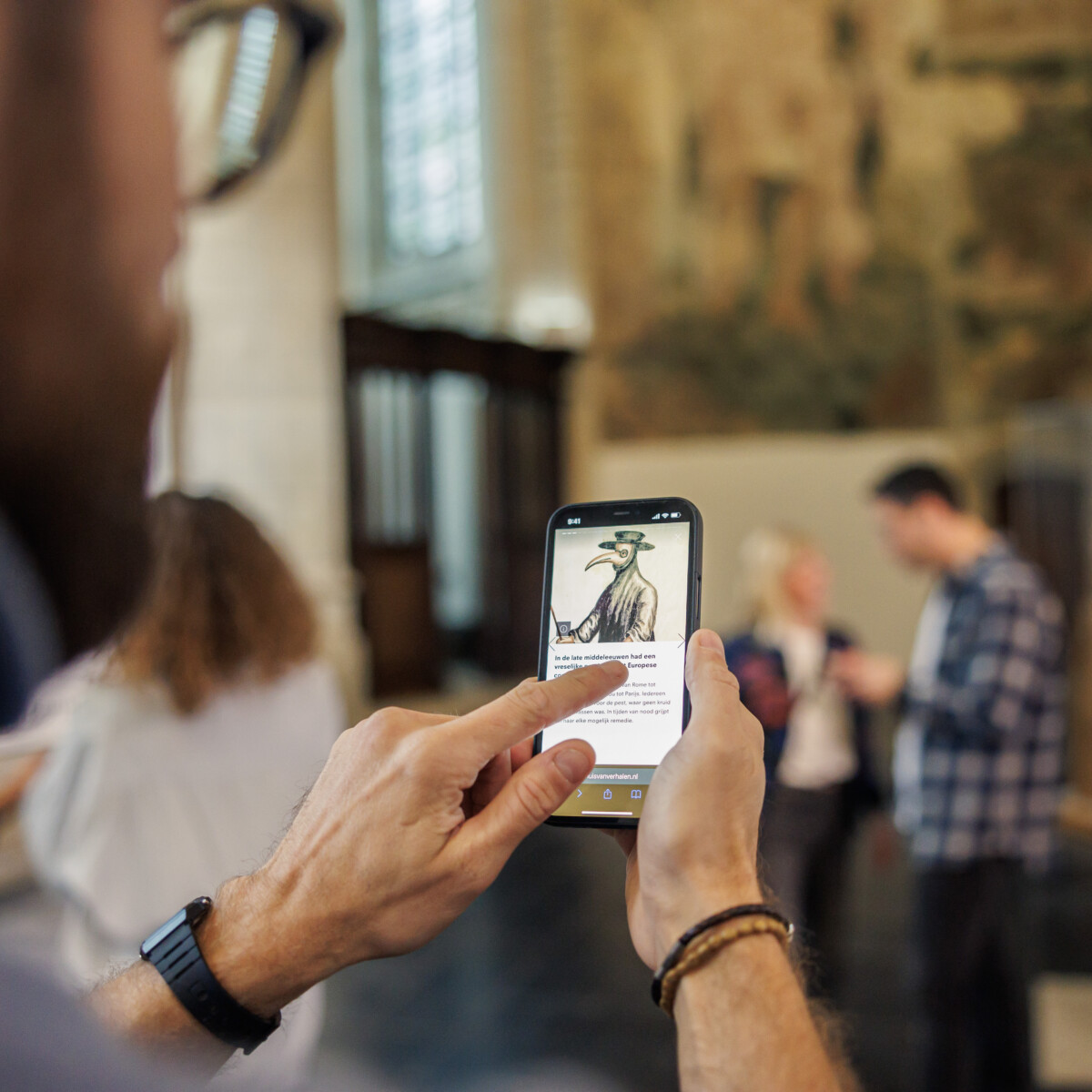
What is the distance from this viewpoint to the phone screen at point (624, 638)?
889mm

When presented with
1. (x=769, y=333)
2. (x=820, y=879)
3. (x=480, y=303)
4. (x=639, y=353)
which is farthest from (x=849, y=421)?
(x=820, y=879)

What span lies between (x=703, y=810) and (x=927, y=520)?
2.98 meters

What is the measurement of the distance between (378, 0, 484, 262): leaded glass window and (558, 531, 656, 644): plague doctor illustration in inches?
515

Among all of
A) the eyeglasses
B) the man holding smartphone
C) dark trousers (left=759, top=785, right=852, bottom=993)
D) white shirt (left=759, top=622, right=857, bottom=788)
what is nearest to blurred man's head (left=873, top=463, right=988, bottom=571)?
white shirt (left=759, top=622, right=857, bottom=788)

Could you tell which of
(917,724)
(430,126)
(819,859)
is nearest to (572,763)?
(917,724)

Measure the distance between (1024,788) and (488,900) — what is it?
13.2 ft

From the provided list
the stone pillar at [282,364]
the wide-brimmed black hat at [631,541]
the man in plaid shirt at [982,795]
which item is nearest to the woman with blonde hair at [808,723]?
A: the man in plaid shirt at [982,795]

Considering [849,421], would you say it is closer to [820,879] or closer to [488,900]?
[488,900]

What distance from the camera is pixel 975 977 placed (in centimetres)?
349

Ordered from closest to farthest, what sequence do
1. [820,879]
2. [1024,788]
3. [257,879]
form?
[257,879] < [1024,788] < [820,879]

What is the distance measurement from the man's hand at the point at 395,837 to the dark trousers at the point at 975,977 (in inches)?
118

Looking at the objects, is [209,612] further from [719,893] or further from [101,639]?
[101,639]

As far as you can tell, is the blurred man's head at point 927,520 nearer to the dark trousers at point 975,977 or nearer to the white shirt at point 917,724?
the white shirt at point 917,724

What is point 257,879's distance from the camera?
37.6 inches
